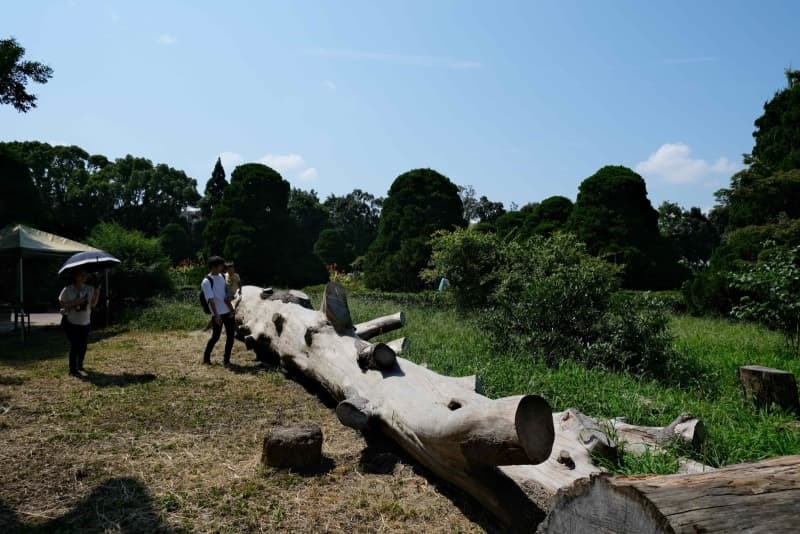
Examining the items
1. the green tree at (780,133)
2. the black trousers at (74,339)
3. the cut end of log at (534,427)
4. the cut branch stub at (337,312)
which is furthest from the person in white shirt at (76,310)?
the green tree at (780,133)

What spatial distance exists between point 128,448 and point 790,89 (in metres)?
15.5

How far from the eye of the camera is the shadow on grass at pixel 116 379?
20.6 ft

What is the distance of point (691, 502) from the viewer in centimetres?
174

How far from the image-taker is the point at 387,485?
12.2ft

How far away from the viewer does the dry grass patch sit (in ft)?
10.4

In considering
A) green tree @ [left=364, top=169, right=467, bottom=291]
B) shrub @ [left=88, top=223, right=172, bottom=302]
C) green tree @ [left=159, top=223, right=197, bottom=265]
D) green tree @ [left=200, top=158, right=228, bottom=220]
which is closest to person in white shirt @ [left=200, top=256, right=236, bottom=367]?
shrub @ [left=88, top=223, right=172, bottom=302]

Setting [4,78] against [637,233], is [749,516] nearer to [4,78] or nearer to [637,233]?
[4,78]

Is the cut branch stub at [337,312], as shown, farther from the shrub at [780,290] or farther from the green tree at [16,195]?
the green tree at [16,195]

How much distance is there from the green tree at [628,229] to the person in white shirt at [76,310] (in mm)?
14600

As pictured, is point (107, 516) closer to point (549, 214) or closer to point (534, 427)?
point (534, 427)

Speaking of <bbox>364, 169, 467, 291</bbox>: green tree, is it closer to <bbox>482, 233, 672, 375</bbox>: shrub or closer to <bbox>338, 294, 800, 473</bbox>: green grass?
<bbox>338, 294, 800, 473</bbox>: green grass

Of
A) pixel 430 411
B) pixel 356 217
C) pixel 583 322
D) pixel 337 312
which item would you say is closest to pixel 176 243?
pixel 356 217

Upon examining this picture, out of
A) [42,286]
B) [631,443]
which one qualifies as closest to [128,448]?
[631,443]

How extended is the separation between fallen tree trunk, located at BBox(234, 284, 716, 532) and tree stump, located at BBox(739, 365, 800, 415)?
2.01 metres
